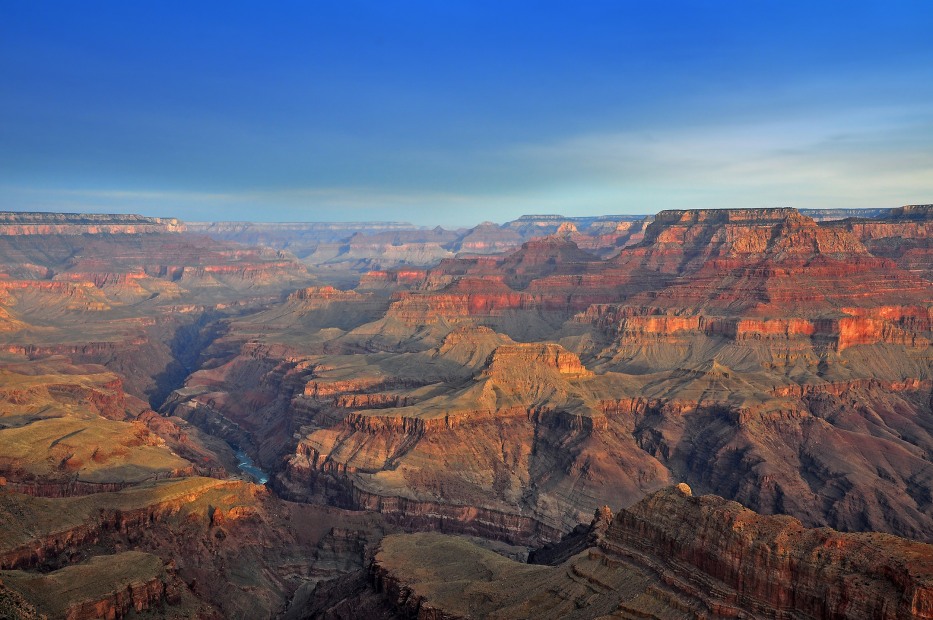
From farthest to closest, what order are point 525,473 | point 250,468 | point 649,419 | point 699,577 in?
point 250,468 → point 649,419 → point 525,473 → point 699,577

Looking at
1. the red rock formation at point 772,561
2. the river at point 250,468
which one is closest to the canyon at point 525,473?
the red rock formation at point 772,561

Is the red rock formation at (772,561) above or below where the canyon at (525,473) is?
above

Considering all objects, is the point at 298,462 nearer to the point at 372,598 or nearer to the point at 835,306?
the point at 372,598

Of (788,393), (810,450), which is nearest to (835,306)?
(788,393)

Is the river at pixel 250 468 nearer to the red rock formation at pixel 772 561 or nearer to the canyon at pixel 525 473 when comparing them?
the canyon at pixel 525 473

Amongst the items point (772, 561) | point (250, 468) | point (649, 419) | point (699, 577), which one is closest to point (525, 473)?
point (649, 419)

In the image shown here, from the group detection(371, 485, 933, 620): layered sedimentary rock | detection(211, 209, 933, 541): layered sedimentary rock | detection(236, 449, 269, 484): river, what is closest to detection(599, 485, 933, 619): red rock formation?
detection(371, 485, 933, 620): layered sedimentary rock

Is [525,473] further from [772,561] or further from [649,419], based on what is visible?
[772,561]
